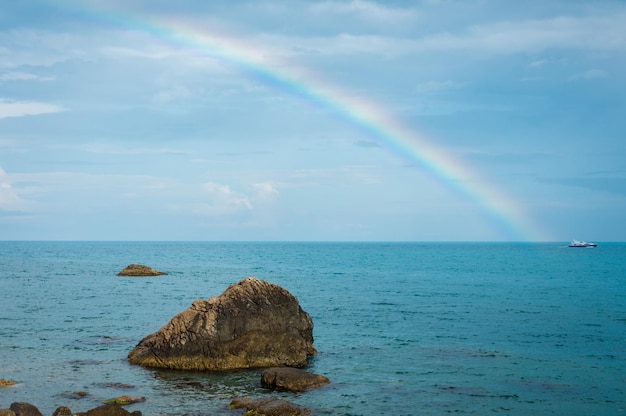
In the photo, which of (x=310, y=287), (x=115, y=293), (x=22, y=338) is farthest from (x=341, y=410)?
(x=310, y=287)

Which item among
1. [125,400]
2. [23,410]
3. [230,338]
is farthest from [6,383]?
[230,338]

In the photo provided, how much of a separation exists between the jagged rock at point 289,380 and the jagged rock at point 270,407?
138 inches

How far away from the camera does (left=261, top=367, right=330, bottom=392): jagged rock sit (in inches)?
1264

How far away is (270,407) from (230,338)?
11851 mm

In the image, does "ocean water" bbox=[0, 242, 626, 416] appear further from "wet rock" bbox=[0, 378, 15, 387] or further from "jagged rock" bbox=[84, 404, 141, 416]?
"jagged rock" bbox=[84, 404, 141, 416]

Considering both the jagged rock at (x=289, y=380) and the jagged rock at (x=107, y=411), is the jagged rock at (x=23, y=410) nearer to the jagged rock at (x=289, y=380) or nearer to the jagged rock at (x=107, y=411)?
the jagged rock at (x=107, y=411)

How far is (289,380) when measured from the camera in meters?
32.2

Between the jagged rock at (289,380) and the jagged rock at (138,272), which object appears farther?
the jagged rock at (138,272)

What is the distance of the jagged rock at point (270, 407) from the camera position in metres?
26.9

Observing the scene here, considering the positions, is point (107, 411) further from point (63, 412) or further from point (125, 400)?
point (125, 400)

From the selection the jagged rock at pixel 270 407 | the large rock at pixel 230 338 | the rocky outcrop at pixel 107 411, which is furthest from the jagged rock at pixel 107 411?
the large rock at pixel 230 338

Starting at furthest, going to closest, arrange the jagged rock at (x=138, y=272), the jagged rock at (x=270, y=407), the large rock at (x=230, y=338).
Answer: the jagged rock at (x=138, y=272)
the large rock at (x=230, y=338)
the jagged rock at (x=270, y=407)

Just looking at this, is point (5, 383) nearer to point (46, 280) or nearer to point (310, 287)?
point (310, 287)

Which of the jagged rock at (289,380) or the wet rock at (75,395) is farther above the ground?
the jagged rock at (289,380)
